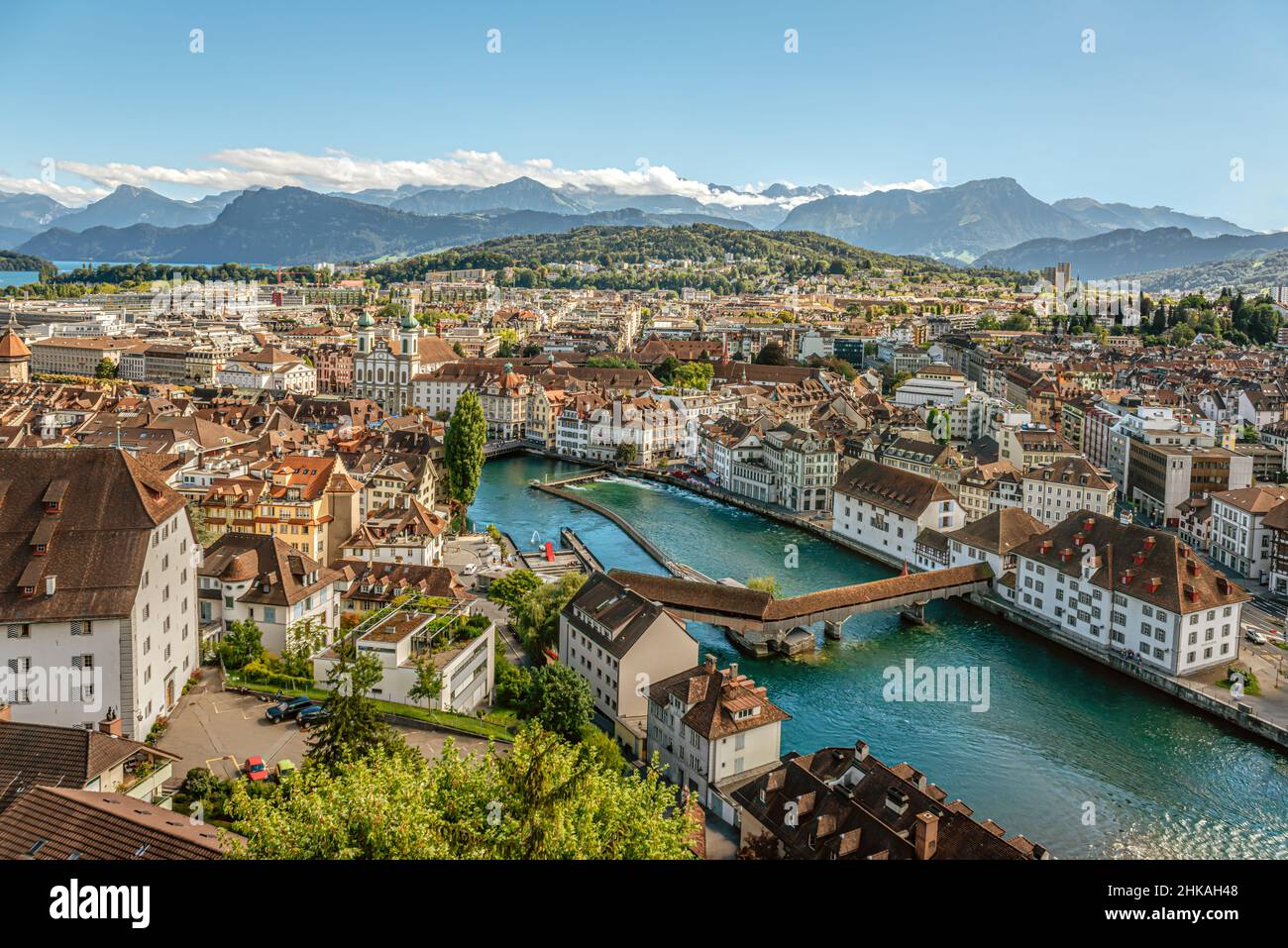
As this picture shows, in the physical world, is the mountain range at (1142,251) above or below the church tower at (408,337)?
above

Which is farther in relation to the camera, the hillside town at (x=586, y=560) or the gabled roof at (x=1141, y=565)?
the gabled roof at (x=1141, y=565)

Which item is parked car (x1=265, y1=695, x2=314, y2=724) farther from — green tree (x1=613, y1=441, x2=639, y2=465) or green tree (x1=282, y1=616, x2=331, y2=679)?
green tree (x1=613, y1=441, x2=639, y2=465)

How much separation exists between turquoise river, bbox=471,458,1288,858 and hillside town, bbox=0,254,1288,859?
1.01ft

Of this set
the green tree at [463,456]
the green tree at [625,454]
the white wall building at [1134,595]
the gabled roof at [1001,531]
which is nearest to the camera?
the white wall building at [1134,595]

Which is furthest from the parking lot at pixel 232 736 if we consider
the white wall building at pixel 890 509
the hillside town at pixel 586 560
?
the white wall building at pixel 890 509

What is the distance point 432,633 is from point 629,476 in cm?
1469

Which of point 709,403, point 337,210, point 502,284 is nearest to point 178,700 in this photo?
point 709,403

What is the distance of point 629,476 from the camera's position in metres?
24.5

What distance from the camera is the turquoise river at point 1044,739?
345 inches

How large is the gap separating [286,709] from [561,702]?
224cm

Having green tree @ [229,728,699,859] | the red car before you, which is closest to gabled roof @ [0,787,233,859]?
green tree @ [229,728,699,859]

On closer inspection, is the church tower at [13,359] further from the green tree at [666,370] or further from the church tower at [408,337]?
the green tree at [666,370]

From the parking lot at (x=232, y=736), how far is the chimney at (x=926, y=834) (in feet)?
10.5

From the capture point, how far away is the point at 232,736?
27.0 ft
